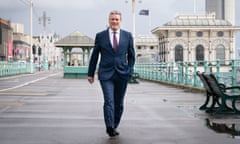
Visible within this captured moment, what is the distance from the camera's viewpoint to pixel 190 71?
25.0 m

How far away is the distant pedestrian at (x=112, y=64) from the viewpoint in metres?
8.09

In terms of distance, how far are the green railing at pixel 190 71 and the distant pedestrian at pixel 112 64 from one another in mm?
8560

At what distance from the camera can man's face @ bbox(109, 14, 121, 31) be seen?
8164 millimetres

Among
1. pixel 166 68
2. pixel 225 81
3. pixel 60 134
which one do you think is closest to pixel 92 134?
pixel 60 134

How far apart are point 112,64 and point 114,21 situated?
2.25ft

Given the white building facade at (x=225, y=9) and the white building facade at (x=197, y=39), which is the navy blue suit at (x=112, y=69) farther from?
the white building facade at (x=225, y=9)

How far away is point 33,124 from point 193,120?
3208 millimetres

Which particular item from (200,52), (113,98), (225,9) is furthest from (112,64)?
(225,9)

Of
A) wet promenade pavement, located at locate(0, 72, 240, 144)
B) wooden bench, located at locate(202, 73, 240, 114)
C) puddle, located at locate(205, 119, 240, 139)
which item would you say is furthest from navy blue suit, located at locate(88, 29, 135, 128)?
wooden bench, located at locate(202, 73, 240, 114)

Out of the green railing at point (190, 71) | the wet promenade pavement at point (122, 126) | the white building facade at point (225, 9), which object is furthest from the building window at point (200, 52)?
the wet promenade pavement at point (122, 126)

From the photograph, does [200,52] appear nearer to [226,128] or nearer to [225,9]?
[225,9]

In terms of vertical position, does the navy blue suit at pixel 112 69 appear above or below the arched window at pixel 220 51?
below

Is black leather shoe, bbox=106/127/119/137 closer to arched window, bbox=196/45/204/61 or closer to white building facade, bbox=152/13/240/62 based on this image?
white building facade, bbox=152/13/240/62

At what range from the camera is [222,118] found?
10.6 meters
